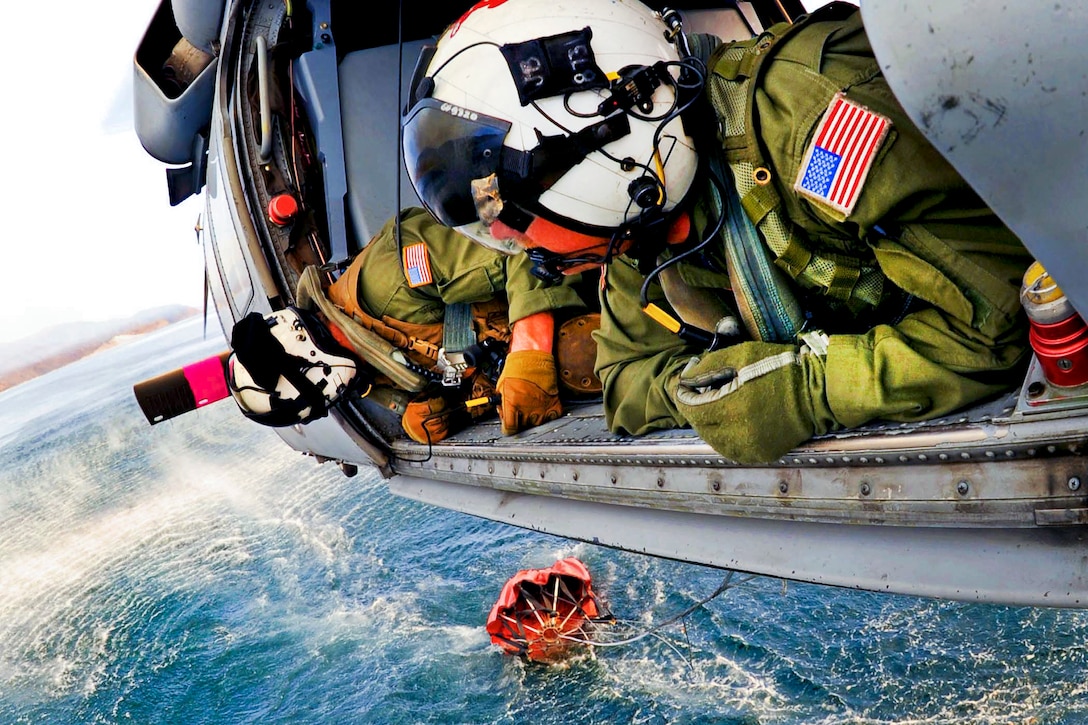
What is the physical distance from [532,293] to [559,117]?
0.99 metres

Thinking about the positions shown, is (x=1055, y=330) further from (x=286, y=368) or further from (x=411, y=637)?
(x=411, y=637)

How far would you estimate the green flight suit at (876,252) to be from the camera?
42.9 inches

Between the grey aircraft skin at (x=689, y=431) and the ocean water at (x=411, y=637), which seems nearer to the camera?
the grey aircraft skin at (x=689, y=431)

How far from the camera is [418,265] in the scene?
8.40ft

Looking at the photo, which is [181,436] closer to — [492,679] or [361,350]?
[492,679]

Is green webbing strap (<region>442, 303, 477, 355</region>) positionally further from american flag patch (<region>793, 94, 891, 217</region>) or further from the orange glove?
american flag patch (<region>793, 94, 891, 217</region>)

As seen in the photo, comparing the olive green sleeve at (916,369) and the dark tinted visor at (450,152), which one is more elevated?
the dark tinted visor at (450,152)

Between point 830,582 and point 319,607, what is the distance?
229 inches

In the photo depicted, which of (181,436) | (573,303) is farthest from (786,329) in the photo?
(181,436)

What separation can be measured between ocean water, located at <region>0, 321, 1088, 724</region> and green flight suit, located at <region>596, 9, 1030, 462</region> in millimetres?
3966

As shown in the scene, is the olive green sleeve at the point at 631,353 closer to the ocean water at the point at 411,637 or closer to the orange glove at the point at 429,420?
the orange glove at the point at 429,420

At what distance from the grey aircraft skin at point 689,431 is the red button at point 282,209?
0.12ft

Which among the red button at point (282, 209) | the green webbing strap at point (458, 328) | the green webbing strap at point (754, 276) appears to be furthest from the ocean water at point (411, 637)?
the green webbing strap at point (754, 276)

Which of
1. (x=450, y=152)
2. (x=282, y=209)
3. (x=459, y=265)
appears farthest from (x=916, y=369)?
(x=282, y=209)
